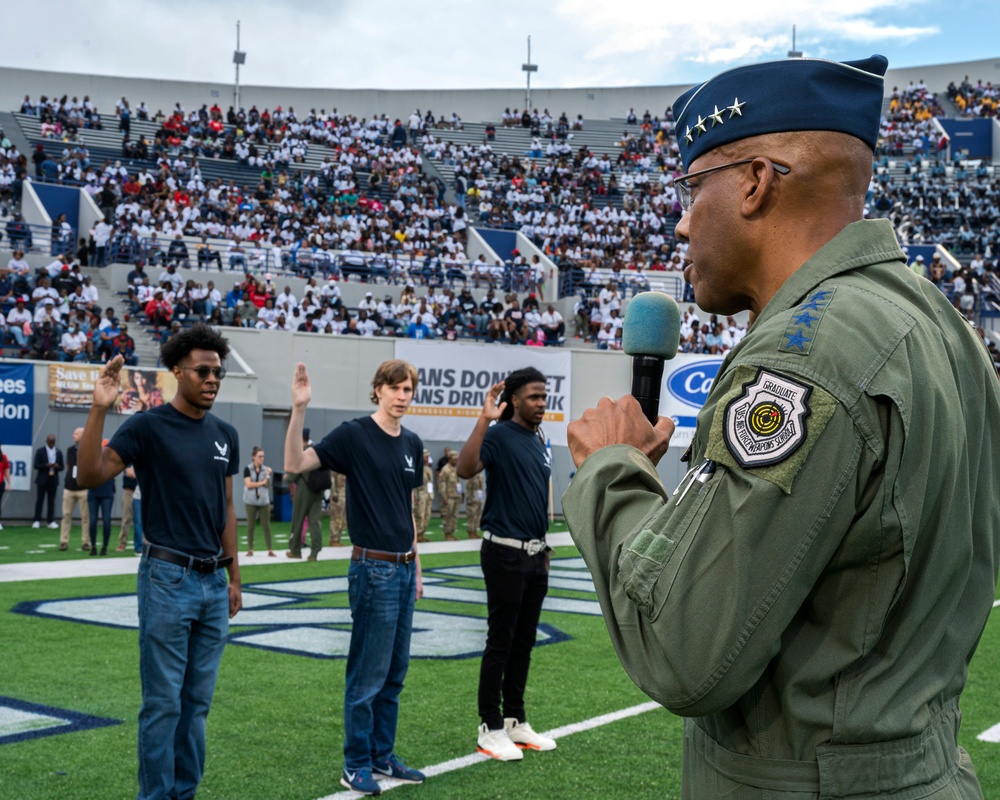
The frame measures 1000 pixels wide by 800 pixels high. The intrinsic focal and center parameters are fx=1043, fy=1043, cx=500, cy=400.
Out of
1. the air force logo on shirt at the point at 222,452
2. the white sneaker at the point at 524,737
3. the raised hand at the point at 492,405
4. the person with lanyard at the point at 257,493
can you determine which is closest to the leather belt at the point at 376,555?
the air force logo on shirt at the point at 222,452

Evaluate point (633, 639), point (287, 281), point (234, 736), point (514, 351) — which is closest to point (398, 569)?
point (234, 736)

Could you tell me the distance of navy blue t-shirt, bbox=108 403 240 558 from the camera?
491cm

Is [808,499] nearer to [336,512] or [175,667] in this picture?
[175,667]

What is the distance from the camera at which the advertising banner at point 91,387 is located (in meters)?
21.4

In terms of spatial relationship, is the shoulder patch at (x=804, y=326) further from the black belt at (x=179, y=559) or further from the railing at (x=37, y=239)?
the railing at (x=37, y=239)

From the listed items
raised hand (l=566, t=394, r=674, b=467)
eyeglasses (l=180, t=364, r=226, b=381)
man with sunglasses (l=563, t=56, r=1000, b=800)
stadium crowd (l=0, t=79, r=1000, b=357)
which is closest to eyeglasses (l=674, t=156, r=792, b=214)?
man with sunglasses (l=563, t=56, r=1000, b=800)

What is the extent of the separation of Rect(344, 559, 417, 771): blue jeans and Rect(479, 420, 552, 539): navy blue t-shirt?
2.45 feet

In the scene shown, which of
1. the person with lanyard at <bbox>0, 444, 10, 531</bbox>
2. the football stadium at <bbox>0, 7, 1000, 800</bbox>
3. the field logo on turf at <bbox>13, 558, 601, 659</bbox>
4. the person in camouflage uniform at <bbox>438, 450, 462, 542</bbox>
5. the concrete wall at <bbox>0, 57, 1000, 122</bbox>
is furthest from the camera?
the concrete wall at <bbox>0, 57, 1000, 122</bbox>

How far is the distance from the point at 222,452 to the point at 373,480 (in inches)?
35.9

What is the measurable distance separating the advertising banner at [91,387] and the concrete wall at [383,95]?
2558 cm

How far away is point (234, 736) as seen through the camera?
6238mm

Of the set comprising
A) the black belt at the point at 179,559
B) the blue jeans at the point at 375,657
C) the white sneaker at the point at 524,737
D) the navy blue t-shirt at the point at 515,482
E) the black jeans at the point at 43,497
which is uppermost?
the navy blue t-shirt at the point at 515,482

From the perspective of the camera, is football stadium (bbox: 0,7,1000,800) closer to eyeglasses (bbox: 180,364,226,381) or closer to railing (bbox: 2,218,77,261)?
eyeglasses (bbox: 180,364,226,381)

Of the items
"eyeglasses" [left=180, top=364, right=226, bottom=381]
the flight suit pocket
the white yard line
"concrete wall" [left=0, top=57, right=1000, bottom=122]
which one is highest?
"concrete wall" [left=0, top=57, right=1000, bottom=122]
